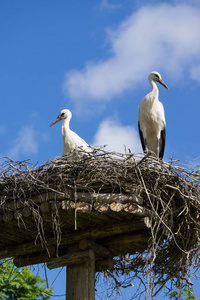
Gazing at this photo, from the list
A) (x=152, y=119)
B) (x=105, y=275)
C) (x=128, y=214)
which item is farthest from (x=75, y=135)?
(x=128, y=214)

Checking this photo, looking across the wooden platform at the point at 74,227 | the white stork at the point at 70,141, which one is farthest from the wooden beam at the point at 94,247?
the white stork at the point at 70,141

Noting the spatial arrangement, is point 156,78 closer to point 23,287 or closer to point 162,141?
point 162,141

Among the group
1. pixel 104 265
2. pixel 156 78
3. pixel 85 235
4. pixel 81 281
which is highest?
pixel 156 78

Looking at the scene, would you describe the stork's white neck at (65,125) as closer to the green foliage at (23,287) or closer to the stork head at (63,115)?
the stork head at (63,115)

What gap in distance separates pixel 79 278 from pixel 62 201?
3.18ft

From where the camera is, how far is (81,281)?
20.2ft

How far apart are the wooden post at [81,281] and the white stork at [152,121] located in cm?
361

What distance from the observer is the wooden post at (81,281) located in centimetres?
610

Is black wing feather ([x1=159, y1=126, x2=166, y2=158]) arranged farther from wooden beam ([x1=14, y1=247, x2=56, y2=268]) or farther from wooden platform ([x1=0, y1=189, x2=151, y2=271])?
wooden beam ([x1=14, y1=247, x2=56, y2=268])

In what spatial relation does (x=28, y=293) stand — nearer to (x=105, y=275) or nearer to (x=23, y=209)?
(x=105, y=275)

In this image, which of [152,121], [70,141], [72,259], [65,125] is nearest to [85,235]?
[72,259]

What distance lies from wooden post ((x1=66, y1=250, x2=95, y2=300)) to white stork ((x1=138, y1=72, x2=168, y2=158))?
11.8 ft

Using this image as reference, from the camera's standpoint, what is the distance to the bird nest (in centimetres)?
596

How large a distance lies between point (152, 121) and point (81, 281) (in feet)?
13.1
